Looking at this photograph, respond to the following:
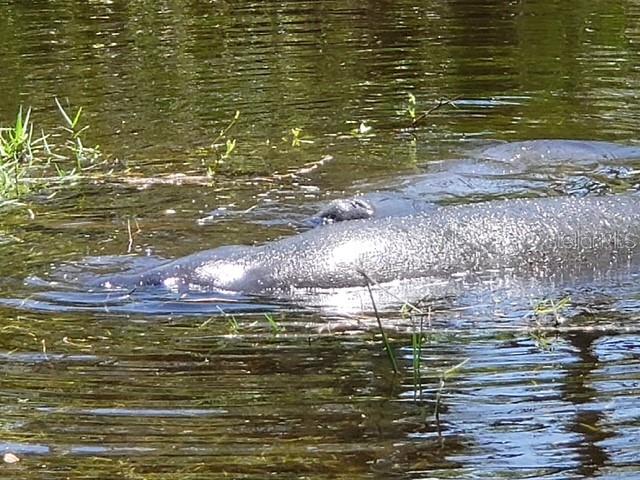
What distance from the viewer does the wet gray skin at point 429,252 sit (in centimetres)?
578

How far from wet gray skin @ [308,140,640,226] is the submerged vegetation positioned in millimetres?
1851

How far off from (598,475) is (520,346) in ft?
4.11

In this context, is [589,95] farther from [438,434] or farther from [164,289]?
[438,434]

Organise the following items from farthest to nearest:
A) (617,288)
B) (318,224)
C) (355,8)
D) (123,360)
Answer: (355,8), (318,224), (617,288), (123,360)

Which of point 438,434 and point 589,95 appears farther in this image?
point 589,95

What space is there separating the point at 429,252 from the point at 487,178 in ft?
6.53

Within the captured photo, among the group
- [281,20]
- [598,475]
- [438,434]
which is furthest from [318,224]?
[281,20]

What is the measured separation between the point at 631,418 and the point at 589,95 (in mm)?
6518

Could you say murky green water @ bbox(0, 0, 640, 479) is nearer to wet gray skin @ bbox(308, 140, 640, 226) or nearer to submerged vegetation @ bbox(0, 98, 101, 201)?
submerged vegetation @ bbox(0, 98, 101, 201)

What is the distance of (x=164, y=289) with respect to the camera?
5.73 metres

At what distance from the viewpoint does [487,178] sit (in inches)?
305

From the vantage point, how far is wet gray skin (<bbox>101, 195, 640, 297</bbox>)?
5.78 metres

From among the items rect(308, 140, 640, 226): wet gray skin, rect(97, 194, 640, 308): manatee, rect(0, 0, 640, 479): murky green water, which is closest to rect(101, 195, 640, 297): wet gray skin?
rect(97, 194, 640, 308): manatee

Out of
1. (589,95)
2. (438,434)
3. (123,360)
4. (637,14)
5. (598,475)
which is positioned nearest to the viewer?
(598,475)
